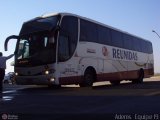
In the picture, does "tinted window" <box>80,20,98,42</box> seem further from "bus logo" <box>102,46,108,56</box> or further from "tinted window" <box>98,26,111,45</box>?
"bus logo" <box>102,46,108,56</box>

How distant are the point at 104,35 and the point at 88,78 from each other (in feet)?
12.1

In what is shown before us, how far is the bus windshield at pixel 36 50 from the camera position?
19438mm

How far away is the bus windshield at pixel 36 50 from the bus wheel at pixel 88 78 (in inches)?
111

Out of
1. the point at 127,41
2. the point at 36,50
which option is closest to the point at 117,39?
the point at 127,41

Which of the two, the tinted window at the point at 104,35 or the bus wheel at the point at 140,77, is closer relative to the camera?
the tinted window at the point at 104,35

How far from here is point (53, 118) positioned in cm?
959

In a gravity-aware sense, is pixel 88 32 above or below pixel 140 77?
above

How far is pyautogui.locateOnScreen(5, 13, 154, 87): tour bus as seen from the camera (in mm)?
19500

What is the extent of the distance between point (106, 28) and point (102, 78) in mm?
3084

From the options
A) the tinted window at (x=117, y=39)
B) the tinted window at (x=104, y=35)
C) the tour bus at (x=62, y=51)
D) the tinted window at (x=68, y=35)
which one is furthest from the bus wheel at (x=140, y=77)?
the tinted window at (x=68, y=35)

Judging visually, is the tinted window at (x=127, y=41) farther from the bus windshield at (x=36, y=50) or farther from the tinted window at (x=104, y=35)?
the bus windshield at (x=36, y=50)

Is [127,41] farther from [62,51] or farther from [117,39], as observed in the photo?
[62,51]

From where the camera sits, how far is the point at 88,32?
22453 millimetres

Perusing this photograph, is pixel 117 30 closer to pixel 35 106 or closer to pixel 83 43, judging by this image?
pixel 83 43
